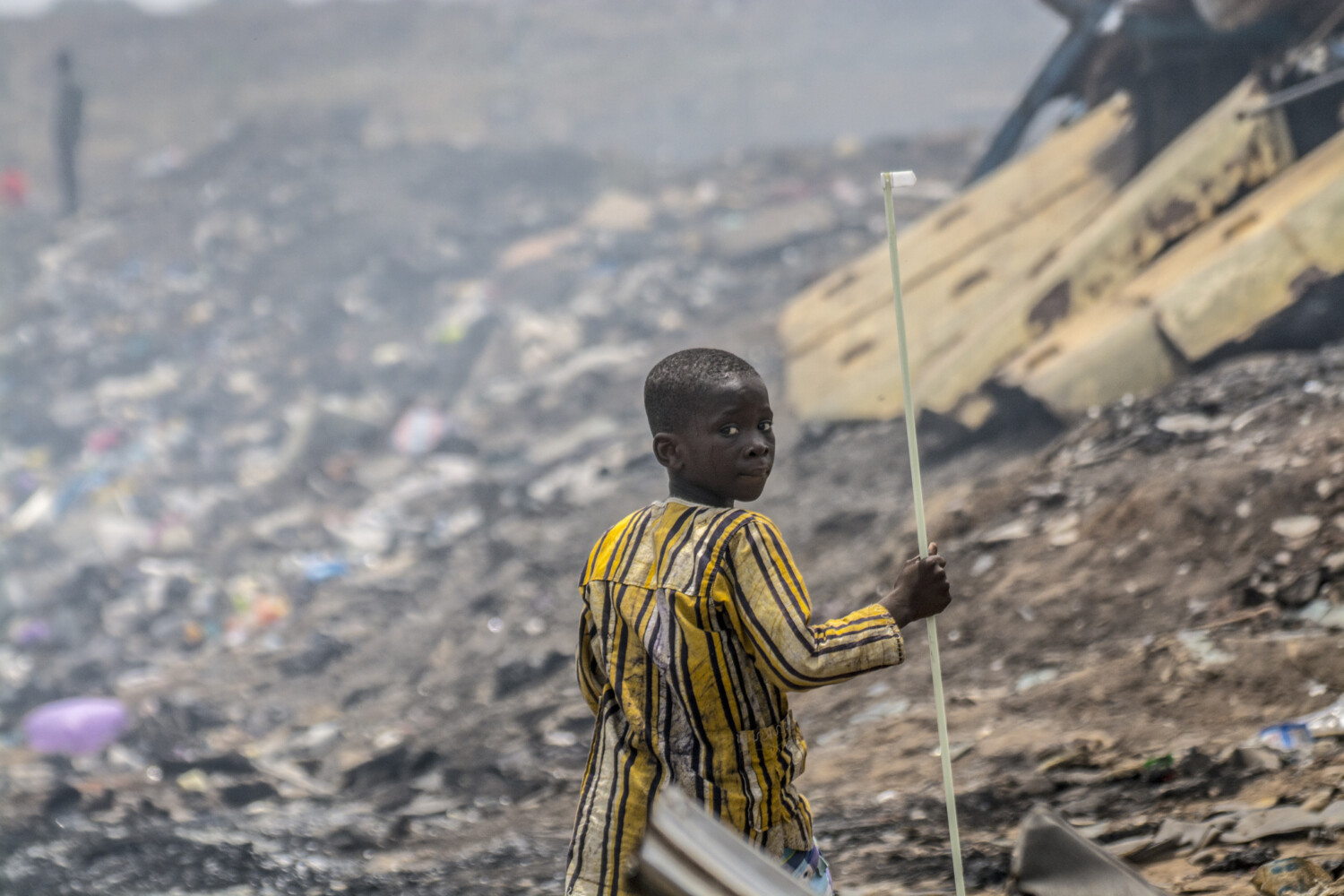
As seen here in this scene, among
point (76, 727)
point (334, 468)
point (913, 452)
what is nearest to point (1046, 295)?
point (913, 452)

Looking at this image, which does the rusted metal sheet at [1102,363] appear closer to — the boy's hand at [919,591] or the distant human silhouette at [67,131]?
the boy's hand at [919,591]

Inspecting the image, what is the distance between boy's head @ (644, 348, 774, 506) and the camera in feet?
4.48

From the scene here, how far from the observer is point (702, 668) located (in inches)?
52.0

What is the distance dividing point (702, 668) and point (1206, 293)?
11.6ft

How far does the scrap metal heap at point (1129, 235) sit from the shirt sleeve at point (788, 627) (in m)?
3.38

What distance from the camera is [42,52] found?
709 inches

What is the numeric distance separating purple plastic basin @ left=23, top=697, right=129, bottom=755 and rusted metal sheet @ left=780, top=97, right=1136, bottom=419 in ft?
12.2

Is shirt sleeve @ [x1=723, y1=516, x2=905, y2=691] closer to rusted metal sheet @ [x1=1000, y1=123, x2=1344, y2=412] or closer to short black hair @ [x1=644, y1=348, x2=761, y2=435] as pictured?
short black hair @ [x1=644, y1=348, x2=761, y2=435]

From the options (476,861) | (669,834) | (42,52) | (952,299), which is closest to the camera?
(669,834)

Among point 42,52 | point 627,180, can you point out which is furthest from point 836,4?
point 42,52

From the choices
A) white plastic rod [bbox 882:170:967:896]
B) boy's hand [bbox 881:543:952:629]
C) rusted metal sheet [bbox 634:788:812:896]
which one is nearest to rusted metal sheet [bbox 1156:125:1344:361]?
white plastic rod [bbox 882:170:967:896]

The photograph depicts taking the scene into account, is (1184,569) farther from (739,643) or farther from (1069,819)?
(739,643)

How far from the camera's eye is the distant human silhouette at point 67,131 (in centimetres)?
1441

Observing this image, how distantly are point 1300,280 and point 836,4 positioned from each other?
1661 centimetres
